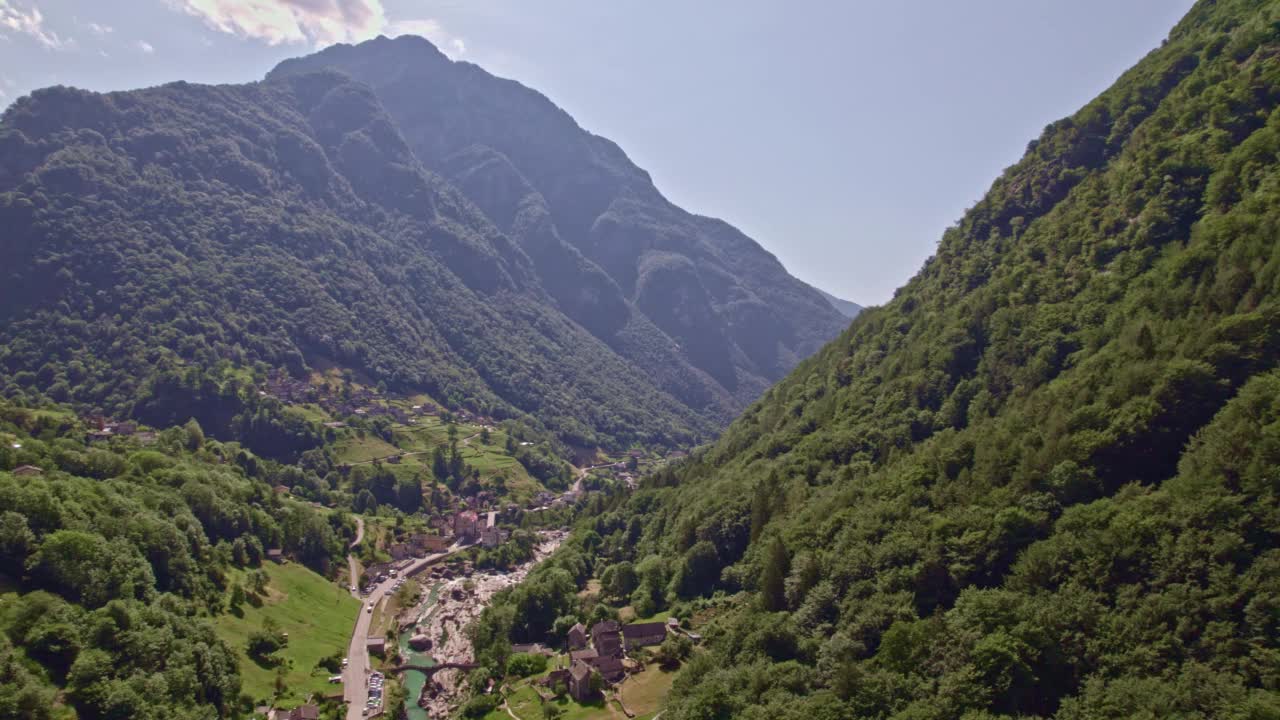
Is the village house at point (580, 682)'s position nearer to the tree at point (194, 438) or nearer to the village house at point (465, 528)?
the village house at point (465, 528)

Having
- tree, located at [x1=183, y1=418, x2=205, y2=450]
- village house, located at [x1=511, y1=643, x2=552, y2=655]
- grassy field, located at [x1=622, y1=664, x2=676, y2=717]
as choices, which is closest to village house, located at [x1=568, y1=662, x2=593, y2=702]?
grassy field, located at [x1=622, y1=664, x2=676, y2=717]

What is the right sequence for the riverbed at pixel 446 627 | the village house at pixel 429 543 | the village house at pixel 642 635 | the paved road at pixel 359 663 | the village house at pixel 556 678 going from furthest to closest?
the village house at pixel 429 543, the riverbed at pixel 446 627, the paved road at pixel 359 663, the village house at pixel 642 635, the village house at pixel 556 678

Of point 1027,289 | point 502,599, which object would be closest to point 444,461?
point 502,599

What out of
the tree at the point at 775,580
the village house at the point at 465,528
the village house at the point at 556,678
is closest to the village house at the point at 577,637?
the village house at the point at 556,678

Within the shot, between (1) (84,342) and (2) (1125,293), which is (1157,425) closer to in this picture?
(2) (1125,293)

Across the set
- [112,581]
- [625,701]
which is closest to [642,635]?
[625,701]
